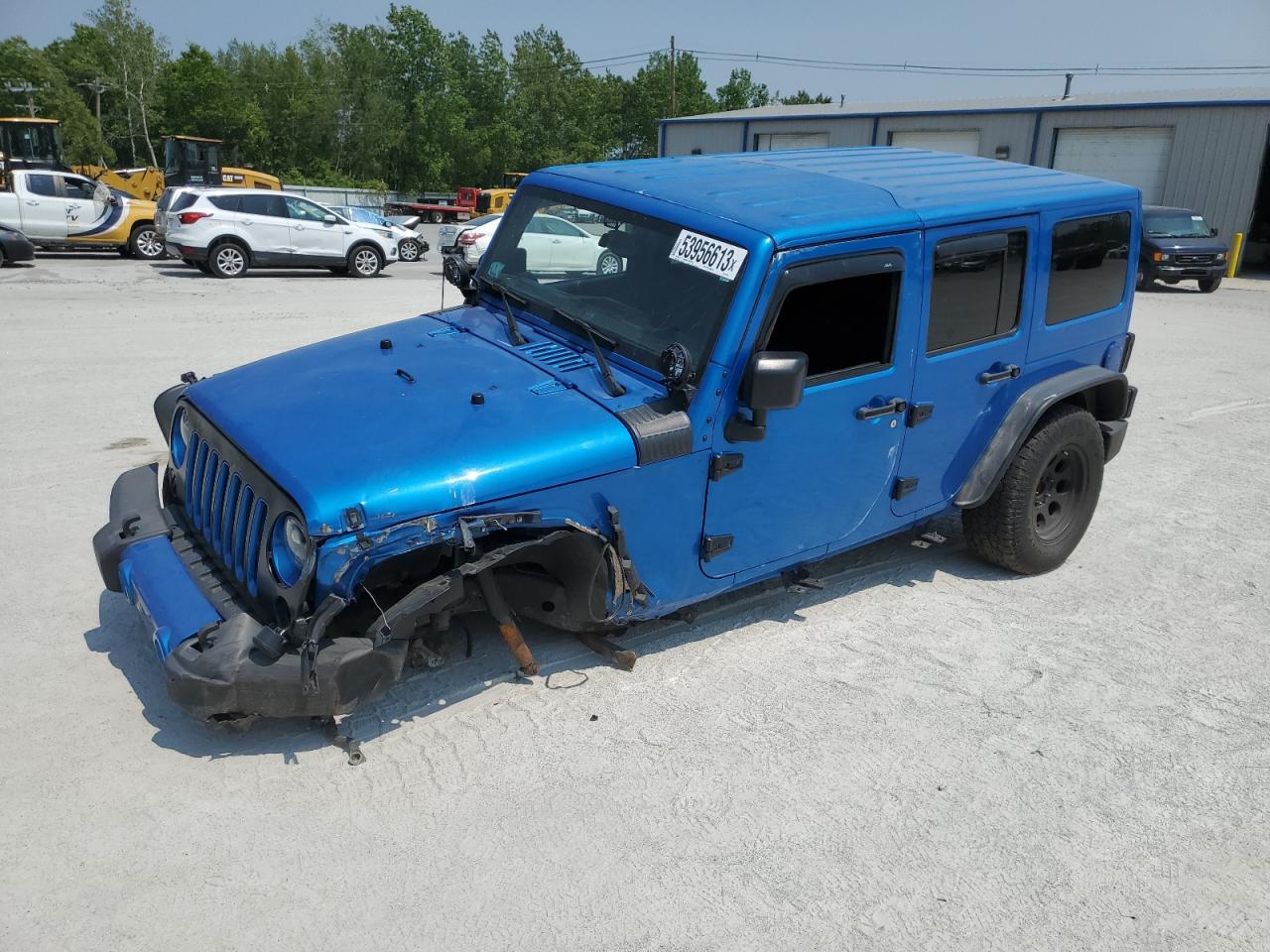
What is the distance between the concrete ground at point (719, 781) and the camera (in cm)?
288

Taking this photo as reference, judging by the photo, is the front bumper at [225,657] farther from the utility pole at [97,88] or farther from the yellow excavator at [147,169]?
the utility pole at [97,88]

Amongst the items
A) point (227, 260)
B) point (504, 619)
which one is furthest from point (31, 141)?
point (504, 619)

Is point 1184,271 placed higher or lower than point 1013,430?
lower

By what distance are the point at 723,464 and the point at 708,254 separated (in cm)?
84

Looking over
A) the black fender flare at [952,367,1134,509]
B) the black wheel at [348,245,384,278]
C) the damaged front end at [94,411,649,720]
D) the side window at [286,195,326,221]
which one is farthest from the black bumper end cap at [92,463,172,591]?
the black wheel at [348,245,384,278]

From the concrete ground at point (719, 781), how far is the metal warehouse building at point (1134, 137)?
25398 mm

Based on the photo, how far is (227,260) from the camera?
55.8 ft

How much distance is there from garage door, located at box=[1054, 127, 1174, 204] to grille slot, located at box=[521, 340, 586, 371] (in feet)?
92.6

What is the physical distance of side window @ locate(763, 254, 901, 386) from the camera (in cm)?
388

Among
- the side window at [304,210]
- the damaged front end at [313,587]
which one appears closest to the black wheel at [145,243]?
the side window at [304,210]

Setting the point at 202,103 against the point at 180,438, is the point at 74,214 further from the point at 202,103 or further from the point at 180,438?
the point at 202,103

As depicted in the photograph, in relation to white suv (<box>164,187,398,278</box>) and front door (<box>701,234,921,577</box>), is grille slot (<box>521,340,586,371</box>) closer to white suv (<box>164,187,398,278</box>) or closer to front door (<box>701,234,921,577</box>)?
front door (<box>701,234,921,577</box>)

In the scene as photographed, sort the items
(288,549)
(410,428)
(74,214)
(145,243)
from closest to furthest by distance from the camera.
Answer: (288,549), (410,428), (74,214), (145,243)

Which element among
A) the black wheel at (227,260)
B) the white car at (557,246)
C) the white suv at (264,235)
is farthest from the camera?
the black wheel at (227,260)
